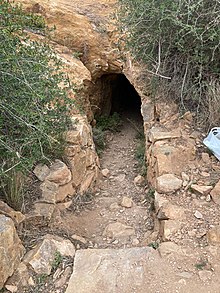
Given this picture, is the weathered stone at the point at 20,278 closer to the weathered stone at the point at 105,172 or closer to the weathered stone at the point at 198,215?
the weathered stone at the point at 198,215

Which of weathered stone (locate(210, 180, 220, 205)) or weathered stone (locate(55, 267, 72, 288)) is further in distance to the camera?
weathered stone (locate(210, 180, 220, 205))

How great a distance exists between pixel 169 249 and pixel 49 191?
4.21 feet

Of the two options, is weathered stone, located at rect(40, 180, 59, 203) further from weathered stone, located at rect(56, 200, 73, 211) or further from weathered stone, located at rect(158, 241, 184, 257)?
weathered stone, located at rect(158, 241, 184, 257)

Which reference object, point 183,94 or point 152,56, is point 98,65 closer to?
point 152,56

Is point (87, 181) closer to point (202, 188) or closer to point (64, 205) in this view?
point (64, 205)

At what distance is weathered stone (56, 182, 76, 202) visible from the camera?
139 inches

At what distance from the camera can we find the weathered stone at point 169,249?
269 cm

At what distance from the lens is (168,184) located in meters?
3.44

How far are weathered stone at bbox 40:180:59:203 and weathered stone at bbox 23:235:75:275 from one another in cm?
50

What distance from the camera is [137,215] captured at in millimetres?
3625

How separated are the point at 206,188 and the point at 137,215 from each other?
0.76m

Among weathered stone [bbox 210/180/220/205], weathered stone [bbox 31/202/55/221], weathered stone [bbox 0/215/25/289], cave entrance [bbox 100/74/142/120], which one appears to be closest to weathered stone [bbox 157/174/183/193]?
weathered stone [bbox 210/180/220/205]

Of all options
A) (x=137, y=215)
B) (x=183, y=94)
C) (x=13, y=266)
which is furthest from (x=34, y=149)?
(x=183, y=94)

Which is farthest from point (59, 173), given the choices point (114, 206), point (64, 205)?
point (114, 206)
